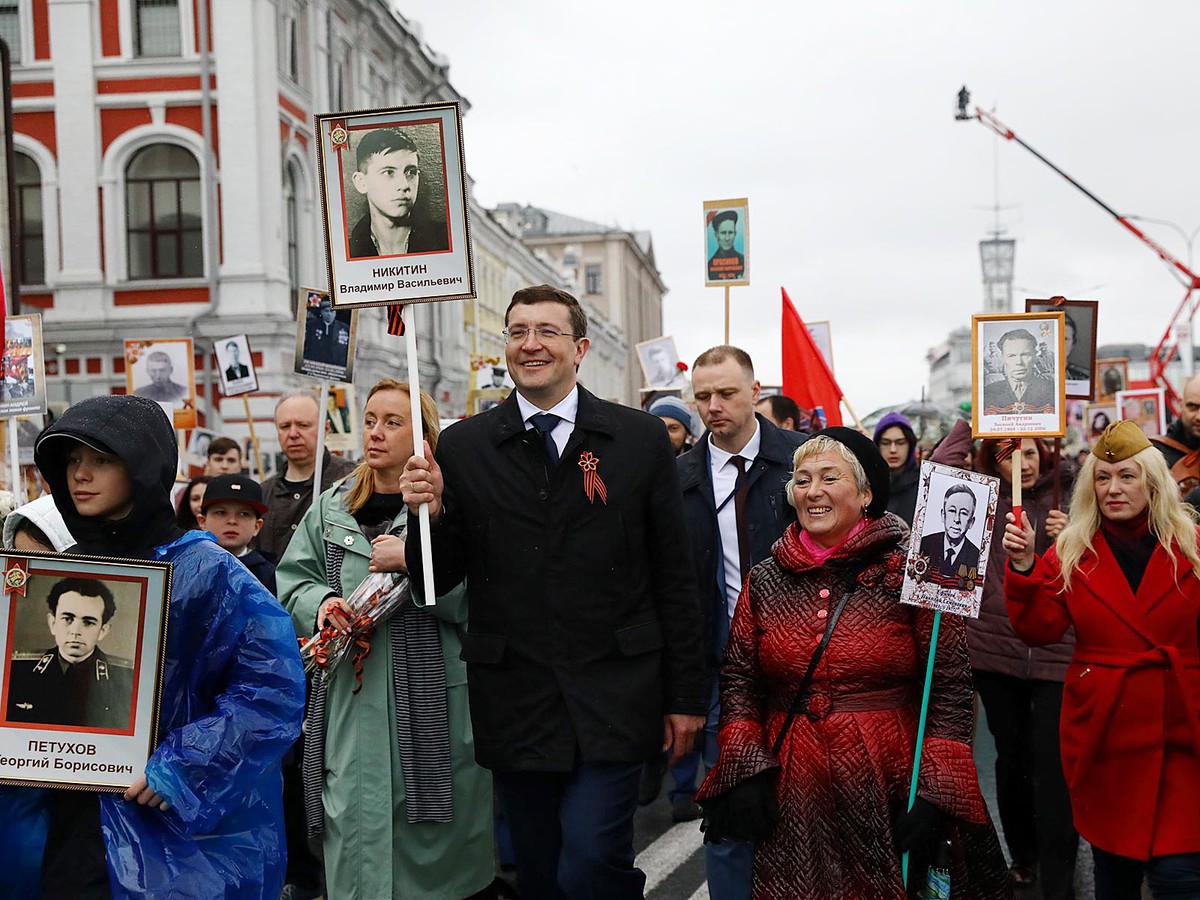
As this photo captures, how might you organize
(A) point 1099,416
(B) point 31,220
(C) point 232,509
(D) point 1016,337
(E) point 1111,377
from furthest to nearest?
(B) point 31,220 → (E) point 1111,377 → (A) point 1099,416 → (C) point 232,509 → (D) point 1016,337

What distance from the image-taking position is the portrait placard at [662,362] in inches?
668

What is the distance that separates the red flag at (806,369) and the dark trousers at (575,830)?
6.26 meters

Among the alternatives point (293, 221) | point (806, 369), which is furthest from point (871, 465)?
point (293, 221)

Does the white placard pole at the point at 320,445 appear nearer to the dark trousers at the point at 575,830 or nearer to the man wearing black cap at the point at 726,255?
the dark trousers at the point at 575,830

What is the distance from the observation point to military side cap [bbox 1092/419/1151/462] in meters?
4.82

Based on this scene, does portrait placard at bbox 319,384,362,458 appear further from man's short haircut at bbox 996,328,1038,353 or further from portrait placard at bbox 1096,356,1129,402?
portrait placard at bbox 1096,356,1129,402

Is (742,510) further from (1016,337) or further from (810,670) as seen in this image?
(810,670)

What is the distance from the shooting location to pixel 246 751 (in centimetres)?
329

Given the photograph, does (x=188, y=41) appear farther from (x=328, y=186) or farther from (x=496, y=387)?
(x=328, y=186)

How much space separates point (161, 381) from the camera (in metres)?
13.3

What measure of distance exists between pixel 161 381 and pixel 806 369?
624 centimetres

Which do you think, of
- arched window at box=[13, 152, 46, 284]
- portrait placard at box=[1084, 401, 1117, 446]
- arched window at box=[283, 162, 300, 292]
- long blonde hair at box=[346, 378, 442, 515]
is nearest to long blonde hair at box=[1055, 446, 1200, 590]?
long blonde hair at box=[346, 378, 442, 515]

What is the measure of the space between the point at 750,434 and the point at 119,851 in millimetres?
3344

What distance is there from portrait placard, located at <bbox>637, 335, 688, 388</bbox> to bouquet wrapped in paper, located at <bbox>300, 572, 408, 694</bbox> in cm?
1221
